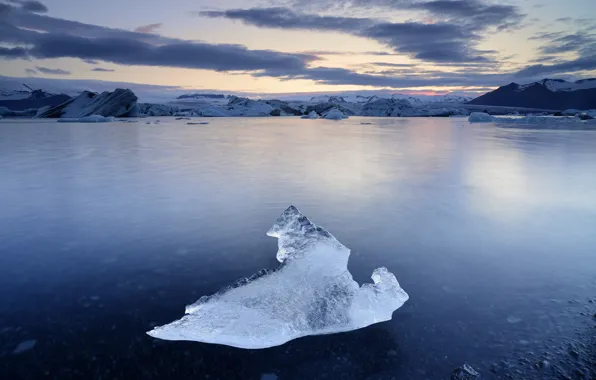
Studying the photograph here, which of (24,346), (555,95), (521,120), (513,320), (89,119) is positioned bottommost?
(24,346)

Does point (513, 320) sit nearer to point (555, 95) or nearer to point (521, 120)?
point (521, 120)

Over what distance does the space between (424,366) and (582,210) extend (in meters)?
4.67

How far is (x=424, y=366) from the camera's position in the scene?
2.19m

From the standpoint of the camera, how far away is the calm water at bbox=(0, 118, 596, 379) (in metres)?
2.24

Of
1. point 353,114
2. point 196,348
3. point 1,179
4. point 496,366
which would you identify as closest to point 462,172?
point 496,366

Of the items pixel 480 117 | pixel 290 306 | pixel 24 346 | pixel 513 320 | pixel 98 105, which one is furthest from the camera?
pixel 480 117

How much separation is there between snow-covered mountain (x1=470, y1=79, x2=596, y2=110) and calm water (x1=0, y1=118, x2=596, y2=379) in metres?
175

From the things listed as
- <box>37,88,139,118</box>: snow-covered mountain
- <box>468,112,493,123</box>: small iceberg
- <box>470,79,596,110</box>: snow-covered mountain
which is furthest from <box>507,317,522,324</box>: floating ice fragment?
<box>470,79,596,110</box>: snow-covered mountain

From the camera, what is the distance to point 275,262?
3.60 metres

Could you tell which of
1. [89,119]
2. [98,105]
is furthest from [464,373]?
[98,105]

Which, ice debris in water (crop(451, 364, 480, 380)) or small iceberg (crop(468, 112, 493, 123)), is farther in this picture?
small iceberg (crop(468, 112, 493, 123))

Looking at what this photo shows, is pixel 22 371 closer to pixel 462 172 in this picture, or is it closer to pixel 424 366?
pixel 424 366

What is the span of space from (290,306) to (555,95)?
203871 millimetres

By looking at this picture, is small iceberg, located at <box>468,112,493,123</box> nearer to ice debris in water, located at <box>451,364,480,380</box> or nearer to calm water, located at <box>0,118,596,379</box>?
calm water, located at <box>0,118,596,379</box>
